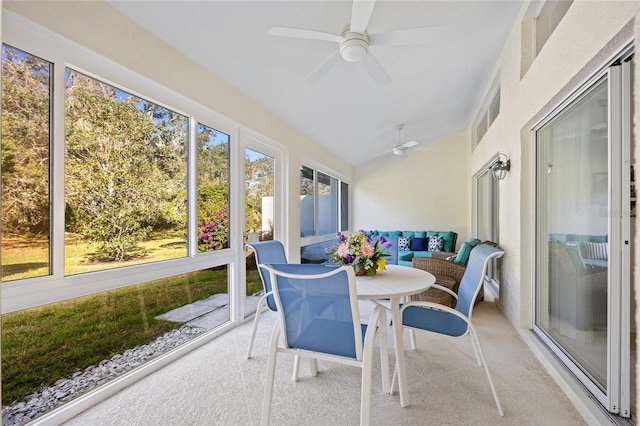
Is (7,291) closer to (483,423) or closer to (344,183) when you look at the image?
(483,423)

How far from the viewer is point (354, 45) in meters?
2.06

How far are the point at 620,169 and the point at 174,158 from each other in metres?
2.98

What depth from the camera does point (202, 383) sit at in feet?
6.79

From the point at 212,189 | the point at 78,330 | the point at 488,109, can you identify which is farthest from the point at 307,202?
the point at 78,330

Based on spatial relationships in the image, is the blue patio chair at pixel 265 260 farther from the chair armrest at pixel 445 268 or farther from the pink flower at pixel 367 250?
the chair armrest at pixel 445 268

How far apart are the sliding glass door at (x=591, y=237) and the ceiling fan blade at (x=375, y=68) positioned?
1.31 meters

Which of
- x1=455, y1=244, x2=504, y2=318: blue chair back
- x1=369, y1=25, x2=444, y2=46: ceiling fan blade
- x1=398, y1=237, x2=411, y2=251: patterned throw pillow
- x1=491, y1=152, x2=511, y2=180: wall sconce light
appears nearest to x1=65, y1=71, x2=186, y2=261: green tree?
x1=369, y1=25, x2=444, y2=46: ceiling fan blade

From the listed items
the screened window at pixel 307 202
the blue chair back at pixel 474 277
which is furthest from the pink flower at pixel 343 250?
the screened window at pixel 307 202

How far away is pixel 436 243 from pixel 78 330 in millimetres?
5935

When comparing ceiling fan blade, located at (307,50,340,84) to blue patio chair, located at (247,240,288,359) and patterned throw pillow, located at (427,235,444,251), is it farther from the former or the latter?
patterned throw pillow, located at (427,235,444,251)

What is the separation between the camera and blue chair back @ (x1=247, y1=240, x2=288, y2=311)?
2.45 m

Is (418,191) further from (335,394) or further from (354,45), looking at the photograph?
(335,394)

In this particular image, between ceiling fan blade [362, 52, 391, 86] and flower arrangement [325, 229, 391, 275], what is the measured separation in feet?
4.22

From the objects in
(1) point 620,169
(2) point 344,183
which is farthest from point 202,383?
(2) point 344,183
